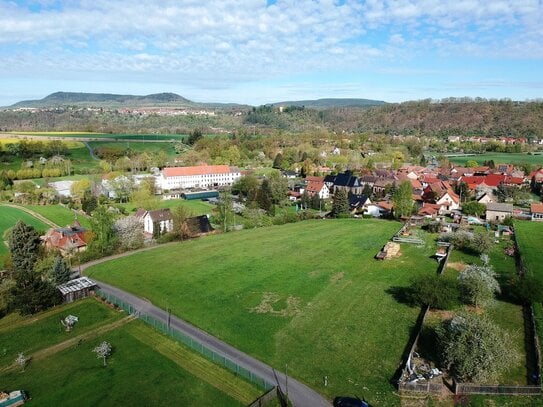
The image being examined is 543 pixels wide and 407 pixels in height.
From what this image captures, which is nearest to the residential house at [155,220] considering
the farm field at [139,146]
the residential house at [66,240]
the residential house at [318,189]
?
the residential house at [66,240]

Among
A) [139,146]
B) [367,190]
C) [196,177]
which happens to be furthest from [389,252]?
[139,146]

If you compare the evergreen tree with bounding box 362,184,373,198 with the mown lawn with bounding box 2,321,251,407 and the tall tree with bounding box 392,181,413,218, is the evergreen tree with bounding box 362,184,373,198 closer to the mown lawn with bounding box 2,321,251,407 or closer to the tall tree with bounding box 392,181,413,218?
the tall tree with bounding box 392,181,413,218

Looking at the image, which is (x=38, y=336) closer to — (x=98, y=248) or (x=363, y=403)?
(x=98, y=248)

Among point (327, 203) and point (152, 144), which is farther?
point (152, 144)

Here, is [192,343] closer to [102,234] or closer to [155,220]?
[102,234]

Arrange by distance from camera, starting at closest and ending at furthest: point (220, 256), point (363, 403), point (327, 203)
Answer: point (363, 403) < point (220, 256) < point (327, 203)

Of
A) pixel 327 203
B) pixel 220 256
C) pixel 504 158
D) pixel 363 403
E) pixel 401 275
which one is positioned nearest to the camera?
pixel 363 403

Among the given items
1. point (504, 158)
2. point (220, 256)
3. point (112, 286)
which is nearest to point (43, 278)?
point (112, 286)

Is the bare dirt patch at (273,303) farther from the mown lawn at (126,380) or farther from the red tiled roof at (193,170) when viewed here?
the red tiled roof at (193,170)
